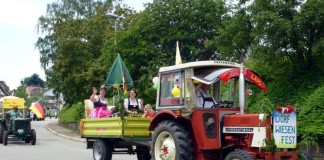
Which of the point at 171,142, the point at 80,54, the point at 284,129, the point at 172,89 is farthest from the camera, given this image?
the point at 80,54

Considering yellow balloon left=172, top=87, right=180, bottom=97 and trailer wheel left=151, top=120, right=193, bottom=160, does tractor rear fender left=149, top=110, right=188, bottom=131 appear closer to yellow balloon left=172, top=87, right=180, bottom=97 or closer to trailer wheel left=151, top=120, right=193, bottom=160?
trailer wheel left=151, top=120, right=193, bottom=160

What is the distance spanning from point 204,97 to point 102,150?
375cm

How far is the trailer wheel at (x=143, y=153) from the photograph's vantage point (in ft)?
40.5

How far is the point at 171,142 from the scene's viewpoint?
32.3ft

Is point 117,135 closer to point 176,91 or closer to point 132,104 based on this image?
point 132,104

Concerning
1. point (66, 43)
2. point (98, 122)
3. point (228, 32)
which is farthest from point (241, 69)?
point (66, 43)

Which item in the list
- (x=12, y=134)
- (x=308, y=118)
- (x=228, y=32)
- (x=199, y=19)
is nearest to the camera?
(x=308, y=118)

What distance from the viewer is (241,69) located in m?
9.46

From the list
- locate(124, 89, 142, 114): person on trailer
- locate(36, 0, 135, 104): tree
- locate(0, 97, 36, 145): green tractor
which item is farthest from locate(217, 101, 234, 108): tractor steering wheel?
locate(36, 0, 135, 104): tree

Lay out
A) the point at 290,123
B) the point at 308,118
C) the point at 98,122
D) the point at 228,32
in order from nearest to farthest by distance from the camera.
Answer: the point at 290,123 < the point at 98,122 < the point at 308,118 < the point at 228,32

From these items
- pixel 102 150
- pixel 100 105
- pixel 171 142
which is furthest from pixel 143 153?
pixel 171 142

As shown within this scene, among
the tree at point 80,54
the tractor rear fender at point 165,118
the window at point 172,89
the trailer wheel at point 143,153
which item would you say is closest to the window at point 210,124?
the tractor rear fender at point 165,118

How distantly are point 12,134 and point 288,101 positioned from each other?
11975 millimetres

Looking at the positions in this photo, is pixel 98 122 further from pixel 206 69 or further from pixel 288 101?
pixel 288 101
